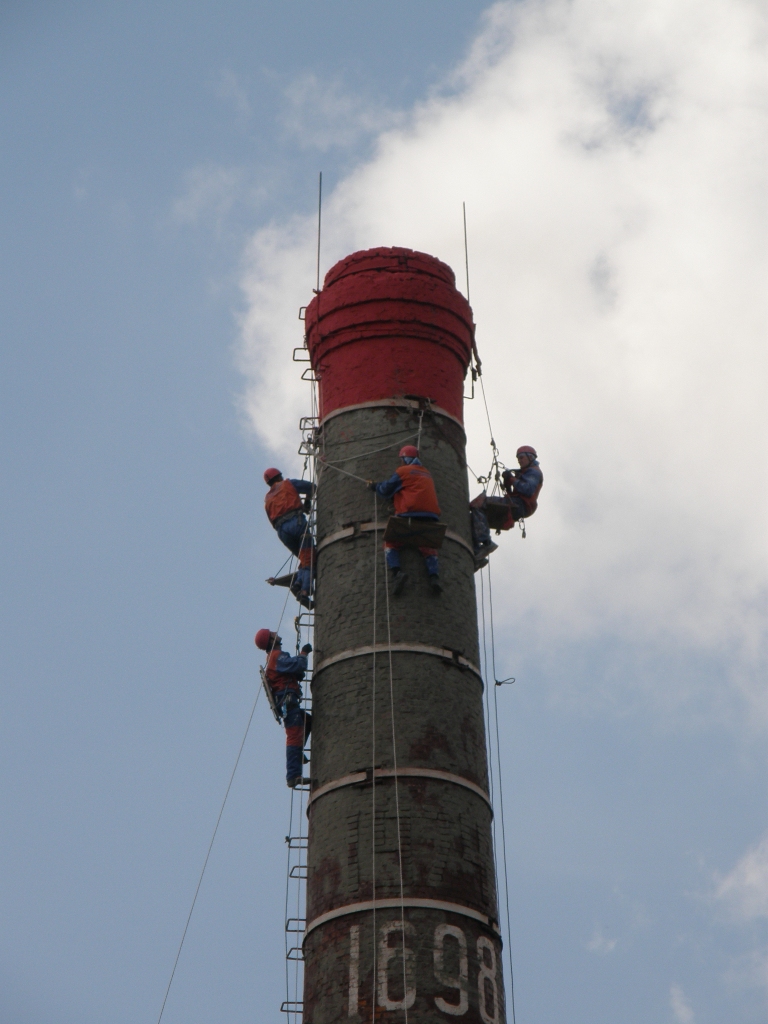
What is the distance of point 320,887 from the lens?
2236 centimetres

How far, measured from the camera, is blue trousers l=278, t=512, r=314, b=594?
25844 millimetres

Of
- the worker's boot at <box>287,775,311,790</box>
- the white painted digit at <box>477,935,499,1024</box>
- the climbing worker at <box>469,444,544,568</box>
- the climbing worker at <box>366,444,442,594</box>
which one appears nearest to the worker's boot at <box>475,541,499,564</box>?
the climbing worker at <box>469,444,544,568</box>

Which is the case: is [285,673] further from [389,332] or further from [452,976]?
[389,332]

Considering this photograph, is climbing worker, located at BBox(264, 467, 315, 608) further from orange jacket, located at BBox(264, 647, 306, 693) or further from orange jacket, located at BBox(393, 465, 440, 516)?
orange jacket, located at BBox(393, 465, 440, 516)

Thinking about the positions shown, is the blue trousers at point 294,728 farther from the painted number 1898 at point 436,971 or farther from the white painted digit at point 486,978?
the white painted digit at point 486,978

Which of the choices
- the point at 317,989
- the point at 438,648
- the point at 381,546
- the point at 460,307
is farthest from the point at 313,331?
the point at 317,989

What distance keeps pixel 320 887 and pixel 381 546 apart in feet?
18.5

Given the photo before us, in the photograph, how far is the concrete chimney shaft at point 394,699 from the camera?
70.2ft

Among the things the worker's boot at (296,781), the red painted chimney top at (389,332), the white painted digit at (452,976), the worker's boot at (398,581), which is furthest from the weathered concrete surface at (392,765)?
the red painted chimney top at (389,332)

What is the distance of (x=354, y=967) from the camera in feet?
69.8

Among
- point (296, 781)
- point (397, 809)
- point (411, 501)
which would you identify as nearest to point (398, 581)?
point (411, 501)

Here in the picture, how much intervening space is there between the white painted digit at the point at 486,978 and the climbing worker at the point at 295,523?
21.4 feet

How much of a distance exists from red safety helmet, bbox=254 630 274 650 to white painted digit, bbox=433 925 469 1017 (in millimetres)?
6021

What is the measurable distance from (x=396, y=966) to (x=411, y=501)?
23.8ft
